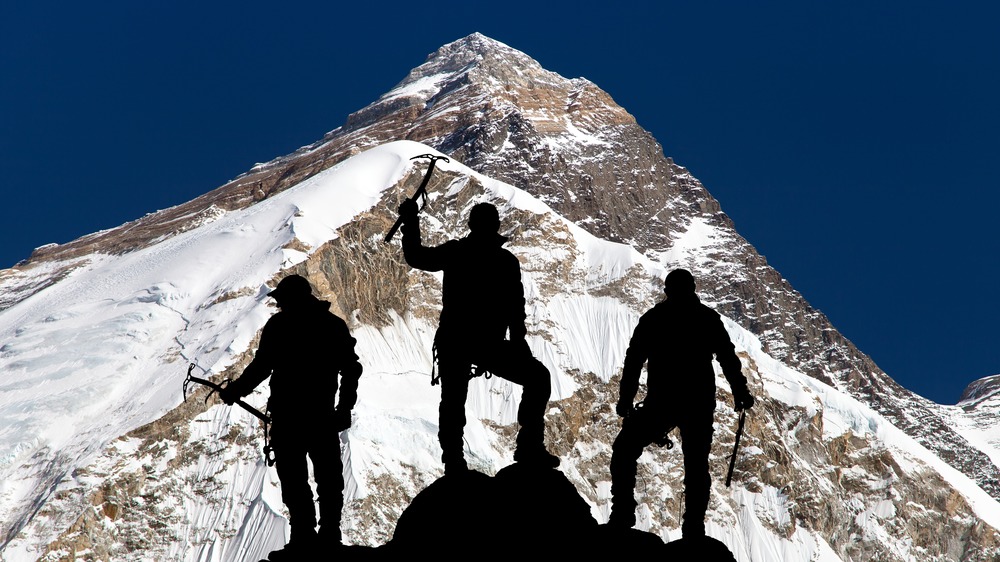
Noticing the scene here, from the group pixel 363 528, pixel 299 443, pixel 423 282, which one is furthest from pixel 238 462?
pixel 299 443

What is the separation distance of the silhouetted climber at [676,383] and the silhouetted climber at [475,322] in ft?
3.13

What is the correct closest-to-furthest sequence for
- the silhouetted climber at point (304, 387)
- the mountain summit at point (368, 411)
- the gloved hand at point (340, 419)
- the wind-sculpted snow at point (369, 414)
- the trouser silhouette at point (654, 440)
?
the gloved hand at point (340, 419) → the silhouetted climber at point (304, 387) → the trouser silhouette at point (654, 440) → the wind-sculpted snow at point (369, 414) → the mountain summit at point (368, 411)

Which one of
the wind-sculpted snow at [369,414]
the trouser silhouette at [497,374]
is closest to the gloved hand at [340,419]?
the trouser silhouette at [497,374]

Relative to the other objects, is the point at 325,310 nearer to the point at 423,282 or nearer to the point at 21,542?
the point at 21,542

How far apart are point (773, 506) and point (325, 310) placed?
14532 centimetres

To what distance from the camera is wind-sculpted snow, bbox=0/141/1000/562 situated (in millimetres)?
122750

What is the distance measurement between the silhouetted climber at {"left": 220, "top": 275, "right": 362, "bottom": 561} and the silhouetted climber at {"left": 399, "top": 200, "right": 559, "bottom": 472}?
117 cm

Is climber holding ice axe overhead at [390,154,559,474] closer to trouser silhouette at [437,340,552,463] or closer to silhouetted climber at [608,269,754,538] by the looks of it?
trouser silhouette at [437,340,552,463]

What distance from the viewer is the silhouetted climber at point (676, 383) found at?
16203mm

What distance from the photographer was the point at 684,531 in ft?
52.6

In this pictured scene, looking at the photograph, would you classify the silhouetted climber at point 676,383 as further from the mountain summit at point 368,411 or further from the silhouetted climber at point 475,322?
the mountain summit at point 368,411

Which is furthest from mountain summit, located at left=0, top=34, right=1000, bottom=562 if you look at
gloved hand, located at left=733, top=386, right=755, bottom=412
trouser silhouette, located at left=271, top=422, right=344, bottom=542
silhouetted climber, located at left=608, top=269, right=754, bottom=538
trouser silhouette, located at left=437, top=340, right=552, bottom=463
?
gloved hand, located at left=733, top=386, right=755, bottom=412

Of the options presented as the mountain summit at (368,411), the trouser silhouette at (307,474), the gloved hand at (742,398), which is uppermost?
the mountain summit at (368,411)

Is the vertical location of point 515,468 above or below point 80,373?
below
